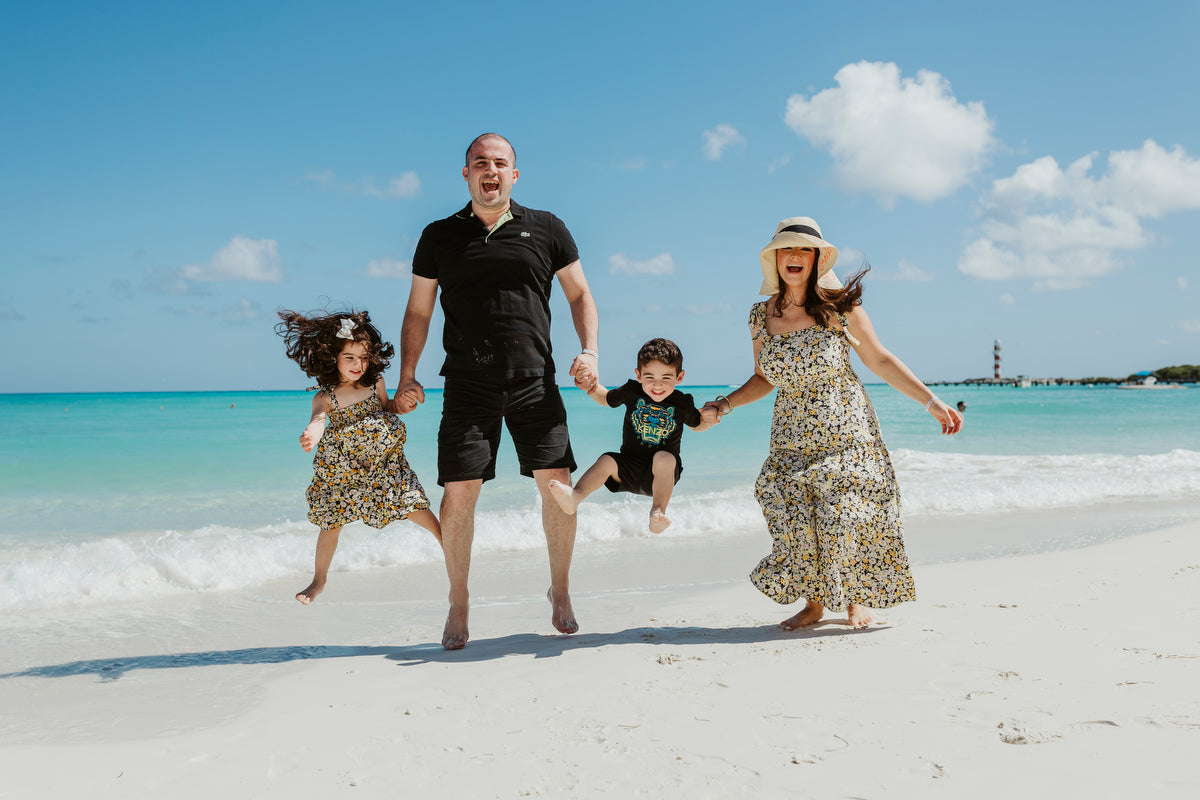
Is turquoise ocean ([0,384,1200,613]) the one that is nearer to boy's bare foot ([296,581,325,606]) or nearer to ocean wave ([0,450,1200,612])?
ocean wave ([0,450,1200,612])

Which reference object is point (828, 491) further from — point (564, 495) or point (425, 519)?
point (425, 519)

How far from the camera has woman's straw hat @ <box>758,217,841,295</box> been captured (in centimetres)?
400

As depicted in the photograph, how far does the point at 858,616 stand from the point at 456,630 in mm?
2064

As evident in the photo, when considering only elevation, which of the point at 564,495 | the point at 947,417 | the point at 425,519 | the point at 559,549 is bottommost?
the point at 559,549

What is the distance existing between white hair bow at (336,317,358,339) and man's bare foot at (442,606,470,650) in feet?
4.96

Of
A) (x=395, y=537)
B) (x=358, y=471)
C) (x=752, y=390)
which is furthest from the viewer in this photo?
(x=395, y=537)

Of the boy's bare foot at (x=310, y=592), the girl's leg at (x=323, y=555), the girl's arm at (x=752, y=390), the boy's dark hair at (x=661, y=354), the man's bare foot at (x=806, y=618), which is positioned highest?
the boy's dark hair at (x=661, y=354)

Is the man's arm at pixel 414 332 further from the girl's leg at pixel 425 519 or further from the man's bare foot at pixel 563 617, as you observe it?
the man's bare foot at pixel 563 617

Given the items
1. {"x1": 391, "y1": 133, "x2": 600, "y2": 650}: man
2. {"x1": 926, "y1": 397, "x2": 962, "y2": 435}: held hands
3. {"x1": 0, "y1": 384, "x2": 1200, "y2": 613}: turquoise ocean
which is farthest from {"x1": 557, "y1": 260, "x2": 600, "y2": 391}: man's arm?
{"x1": 0, "y1": 384, "x2": 1200, "y2": 613}: turquoise ocean

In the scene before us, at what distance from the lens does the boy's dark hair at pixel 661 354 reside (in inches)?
159

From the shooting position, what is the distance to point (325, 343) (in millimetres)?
4168

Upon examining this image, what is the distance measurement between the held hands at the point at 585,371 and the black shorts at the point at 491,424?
159 mm

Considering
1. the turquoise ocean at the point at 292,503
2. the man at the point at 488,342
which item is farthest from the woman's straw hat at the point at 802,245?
the turquoise ocean at the point at 292,503

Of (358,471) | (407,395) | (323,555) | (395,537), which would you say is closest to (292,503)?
(395,537)
